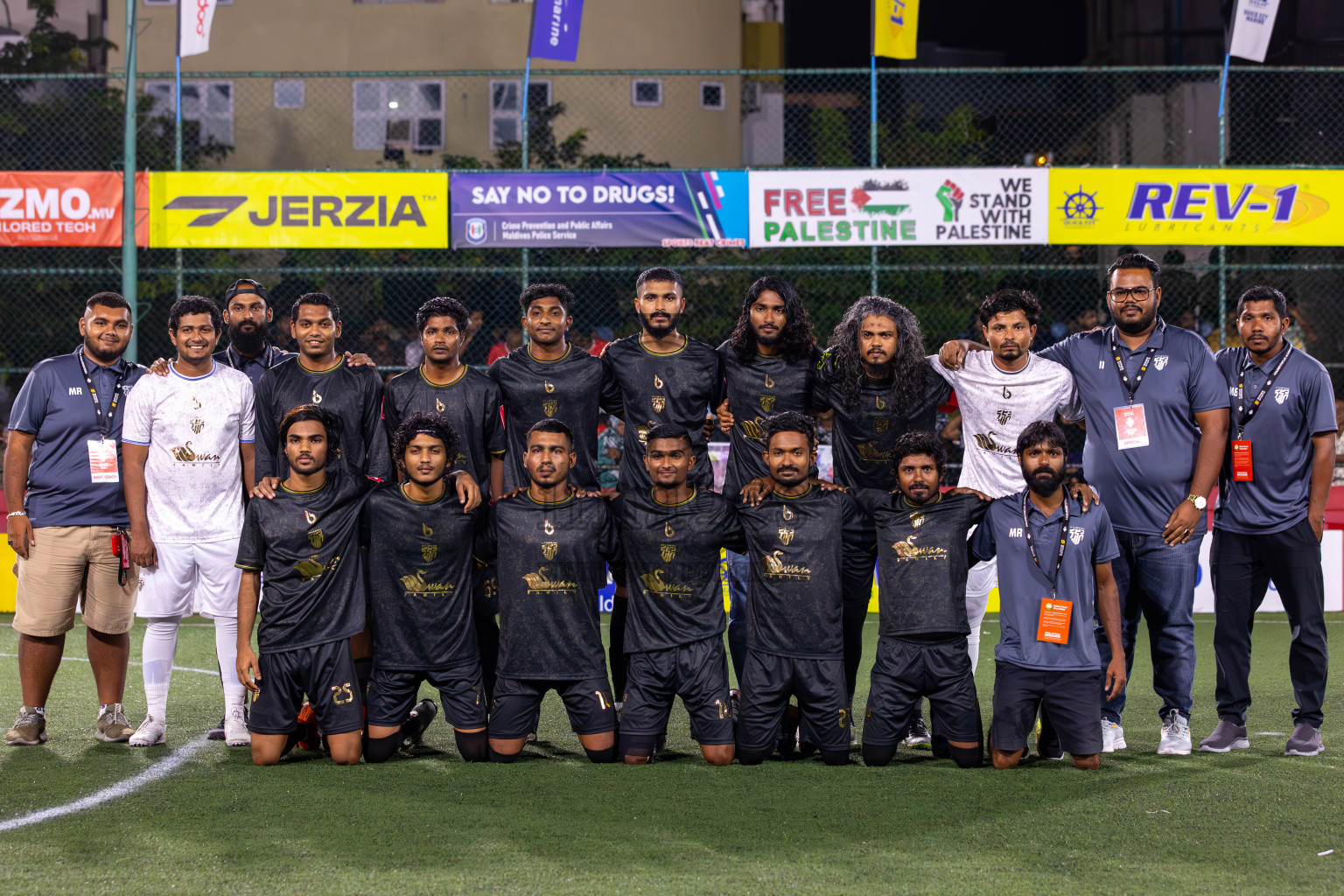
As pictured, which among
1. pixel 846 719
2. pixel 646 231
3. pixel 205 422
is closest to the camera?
pixel 846 719

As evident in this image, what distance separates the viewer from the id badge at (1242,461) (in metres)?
5.96

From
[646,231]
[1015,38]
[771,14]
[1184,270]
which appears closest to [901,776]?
[646,231]

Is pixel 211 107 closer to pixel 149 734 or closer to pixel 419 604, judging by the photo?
pixel 149 734

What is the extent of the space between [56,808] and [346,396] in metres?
2.20

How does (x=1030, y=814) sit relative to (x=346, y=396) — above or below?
below

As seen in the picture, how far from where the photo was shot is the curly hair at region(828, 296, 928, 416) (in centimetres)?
597

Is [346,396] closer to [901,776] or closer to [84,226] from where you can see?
[901,776]

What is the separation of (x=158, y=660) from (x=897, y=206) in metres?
7.93

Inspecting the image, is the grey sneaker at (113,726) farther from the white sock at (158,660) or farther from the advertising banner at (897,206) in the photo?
the advertising banner at (897,206)

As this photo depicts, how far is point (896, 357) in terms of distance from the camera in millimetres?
6000

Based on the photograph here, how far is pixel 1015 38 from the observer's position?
2747 centimetres

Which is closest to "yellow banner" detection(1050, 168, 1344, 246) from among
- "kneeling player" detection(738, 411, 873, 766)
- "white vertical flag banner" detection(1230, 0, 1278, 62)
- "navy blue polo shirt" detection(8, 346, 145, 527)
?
"white vertical flag banner" detection(1230, 0, 1278, 62)

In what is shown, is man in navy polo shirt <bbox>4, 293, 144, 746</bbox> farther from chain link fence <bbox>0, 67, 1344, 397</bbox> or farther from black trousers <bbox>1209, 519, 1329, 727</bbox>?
chain link fence <bbox>0, 67, 1344, 397</bbox>

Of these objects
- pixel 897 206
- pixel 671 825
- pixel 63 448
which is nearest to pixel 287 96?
pixel 897 206
